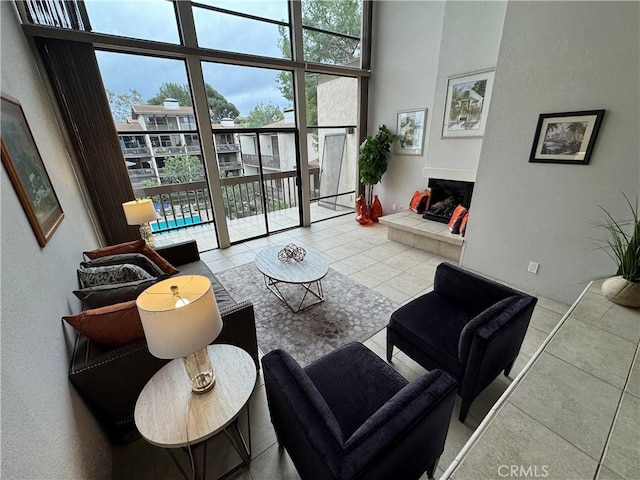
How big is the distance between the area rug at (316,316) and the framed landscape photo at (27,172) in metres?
1.70

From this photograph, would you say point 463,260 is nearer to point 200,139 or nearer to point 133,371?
point 133,371

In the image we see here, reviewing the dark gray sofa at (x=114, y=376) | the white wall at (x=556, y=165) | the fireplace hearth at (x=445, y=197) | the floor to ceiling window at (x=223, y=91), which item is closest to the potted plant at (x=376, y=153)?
the floor to ceiling window at (x=223, y=91)

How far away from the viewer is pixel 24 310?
1.03m

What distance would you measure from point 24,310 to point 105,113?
9.40ft

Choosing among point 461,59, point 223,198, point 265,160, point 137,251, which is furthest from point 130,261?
point 461,59

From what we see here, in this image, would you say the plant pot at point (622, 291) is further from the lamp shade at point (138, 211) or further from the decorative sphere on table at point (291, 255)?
the lamp shade at point (138, 211)

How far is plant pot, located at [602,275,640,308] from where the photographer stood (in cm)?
169

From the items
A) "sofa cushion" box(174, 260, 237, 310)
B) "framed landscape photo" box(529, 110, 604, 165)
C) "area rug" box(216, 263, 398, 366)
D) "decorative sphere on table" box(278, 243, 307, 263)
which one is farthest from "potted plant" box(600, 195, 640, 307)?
"sofa cushion" box(174, 260, 237, 310)

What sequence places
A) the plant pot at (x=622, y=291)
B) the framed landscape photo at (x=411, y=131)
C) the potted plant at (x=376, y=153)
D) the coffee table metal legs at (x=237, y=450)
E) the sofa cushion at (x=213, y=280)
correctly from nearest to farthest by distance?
the coffee table metal legs at (x=237, y=450) → the plant pot at (x=622, y=291) → the sofa cushion at (x=213, y=280) → the framed landscape photo at (x=411, y=131) → the potted plant at (x=376, y=153)

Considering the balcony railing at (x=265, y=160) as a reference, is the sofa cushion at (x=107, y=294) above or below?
below

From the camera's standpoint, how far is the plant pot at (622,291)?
5.55 ft

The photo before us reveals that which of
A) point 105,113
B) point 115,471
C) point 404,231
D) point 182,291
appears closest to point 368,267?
Result: point 404,231

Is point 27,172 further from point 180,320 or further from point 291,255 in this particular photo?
point 291,255

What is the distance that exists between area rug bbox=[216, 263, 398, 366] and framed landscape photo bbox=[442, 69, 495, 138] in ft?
8.78
